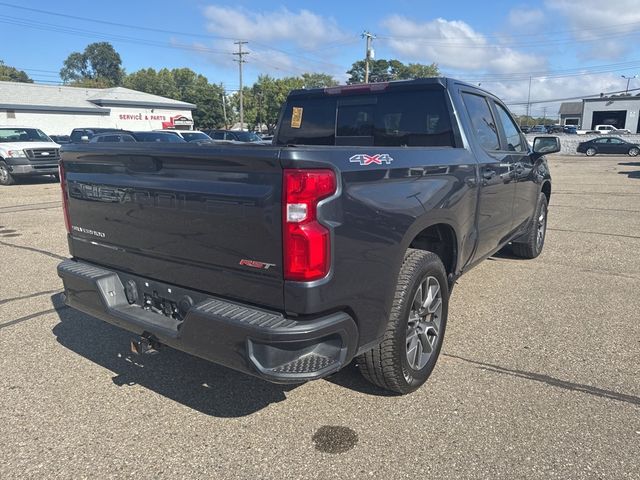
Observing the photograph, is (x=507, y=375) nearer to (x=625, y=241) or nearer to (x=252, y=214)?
(x=252, y=214)

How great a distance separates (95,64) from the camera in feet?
504

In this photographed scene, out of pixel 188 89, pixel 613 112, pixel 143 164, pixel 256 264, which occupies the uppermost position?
pixel 188 89

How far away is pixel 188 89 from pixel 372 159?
105795 mm

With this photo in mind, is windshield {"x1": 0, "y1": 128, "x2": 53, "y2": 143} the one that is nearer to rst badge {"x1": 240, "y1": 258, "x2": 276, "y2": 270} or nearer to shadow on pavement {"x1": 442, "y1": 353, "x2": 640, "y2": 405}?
rst badge {"x1": 240, "y1": 258, "x2": 276, "y2": 270}

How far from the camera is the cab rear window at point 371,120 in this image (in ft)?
13.2

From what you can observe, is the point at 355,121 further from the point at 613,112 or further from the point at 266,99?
the point at 266,99

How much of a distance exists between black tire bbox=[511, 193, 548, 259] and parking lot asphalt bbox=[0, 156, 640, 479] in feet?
4.58

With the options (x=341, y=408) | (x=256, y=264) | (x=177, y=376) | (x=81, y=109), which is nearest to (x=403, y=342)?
(x=341, y=408)

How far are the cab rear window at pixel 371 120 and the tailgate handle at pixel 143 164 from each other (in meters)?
2.05

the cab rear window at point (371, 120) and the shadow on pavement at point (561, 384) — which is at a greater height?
the cab rear window at point (371, 120)

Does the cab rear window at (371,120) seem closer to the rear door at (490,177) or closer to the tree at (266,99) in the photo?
the rear door at (490,177)

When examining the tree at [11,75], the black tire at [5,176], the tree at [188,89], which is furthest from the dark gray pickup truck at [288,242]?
the tree at [11,75]

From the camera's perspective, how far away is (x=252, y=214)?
Answer: 7.89 ft

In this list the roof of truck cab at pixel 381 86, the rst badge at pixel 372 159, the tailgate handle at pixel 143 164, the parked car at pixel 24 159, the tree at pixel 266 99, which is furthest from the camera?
the tree at pixel 266 99
